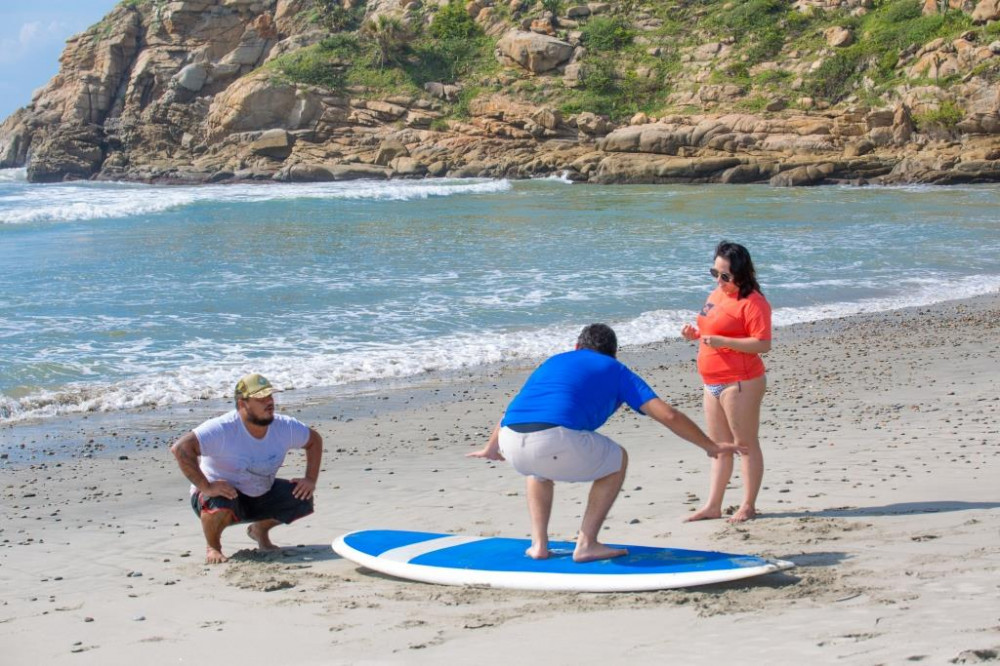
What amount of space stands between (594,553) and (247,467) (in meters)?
1.93

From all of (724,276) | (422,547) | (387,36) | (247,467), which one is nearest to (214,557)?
(247,467)

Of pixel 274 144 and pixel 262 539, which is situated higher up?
pixel 274 144

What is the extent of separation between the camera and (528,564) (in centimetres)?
466

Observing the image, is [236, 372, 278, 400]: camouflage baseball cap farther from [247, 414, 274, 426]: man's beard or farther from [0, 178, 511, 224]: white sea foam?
[0, 178, 511, 224]: white sea foam

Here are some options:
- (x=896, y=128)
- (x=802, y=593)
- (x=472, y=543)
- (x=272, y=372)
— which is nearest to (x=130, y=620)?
(x=472, y=543)

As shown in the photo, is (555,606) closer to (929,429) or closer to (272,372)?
(929,429)

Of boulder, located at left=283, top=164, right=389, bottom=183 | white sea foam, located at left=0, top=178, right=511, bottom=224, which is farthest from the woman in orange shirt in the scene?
boulder, located at left=283, top=164, right=389, bottom=183

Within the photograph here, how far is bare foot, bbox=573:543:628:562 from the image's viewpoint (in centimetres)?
466

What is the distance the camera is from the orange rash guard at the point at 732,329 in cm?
543

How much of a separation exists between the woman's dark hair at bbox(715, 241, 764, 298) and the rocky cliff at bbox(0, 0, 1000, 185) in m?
37.0

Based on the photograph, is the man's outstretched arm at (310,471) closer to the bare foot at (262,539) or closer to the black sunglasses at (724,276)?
the bare foot at (262,539)

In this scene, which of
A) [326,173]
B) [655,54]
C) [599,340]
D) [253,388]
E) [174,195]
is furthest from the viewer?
[655,54]

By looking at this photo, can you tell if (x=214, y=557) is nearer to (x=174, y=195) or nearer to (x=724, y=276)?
(x=724, y=276)

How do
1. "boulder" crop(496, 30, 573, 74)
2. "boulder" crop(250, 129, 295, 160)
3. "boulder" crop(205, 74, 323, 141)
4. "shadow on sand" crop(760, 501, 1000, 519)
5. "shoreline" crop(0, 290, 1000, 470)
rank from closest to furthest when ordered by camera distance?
"shadow on sand" crop(760, 501, 1000, 519) → "shoreline" crop(0, 290, 1000, 470) → "boulder" crop(250, 129, 295, 160) → "boulder" crop(205, 74, 323, 141) → "boulder" crop(496, 30, 573, 74)
